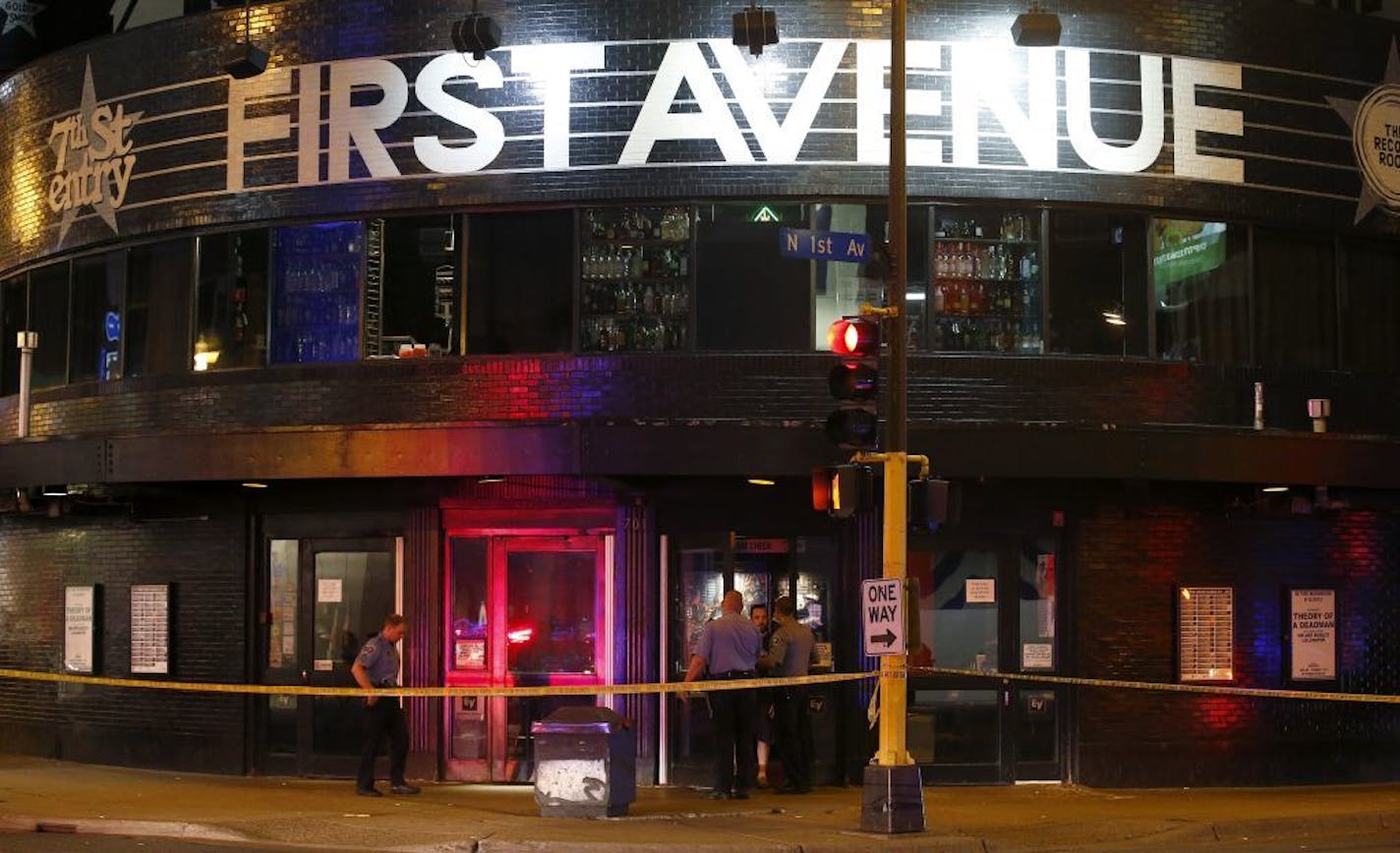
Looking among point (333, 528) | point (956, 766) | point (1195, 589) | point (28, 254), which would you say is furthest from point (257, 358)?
point (1195, 589)

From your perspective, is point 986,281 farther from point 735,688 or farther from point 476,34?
point 476,34

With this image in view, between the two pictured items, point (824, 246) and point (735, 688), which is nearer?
point (824, 246)

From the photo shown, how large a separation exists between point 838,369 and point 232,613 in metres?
8.46

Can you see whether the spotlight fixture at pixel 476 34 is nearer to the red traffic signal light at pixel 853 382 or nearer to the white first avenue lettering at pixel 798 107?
the white first avenue lettering at pixel 798 107

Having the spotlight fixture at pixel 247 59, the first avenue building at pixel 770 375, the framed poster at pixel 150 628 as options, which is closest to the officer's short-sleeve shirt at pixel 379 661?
the first avenue building at pixel 770 375

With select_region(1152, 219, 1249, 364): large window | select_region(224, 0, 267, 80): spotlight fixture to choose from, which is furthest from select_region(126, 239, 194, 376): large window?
select_region(1152, 219, 1249, 364): large window

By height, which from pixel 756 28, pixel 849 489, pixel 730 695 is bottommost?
pixel 730 695

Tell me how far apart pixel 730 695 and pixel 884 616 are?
9.55 feet

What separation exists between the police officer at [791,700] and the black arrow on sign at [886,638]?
3011 mm

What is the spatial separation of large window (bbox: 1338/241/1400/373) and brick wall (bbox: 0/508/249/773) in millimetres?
12059

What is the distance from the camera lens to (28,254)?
23281 mm

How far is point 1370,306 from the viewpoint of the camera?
21.3 meters

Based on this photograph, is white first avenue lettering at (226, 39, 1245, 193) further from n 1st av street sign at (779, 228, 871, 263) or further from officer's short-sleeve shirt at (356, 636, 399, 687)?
officer's short-sleeve shirt at (356, 636, 399, 687)

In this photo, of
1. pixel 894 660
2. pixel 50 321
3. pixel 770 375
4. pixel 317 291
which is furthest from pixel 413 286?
pixel 894 660
